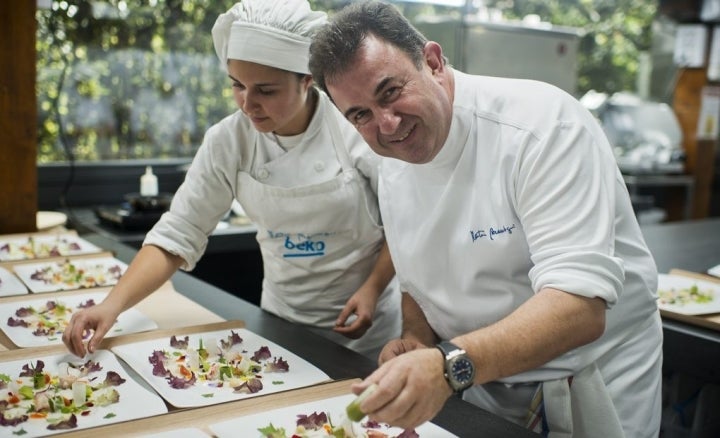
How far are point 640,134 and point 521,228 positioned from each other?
525 cm

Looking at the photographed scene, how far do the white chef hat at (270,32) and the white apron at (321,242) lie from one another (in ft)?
0.93

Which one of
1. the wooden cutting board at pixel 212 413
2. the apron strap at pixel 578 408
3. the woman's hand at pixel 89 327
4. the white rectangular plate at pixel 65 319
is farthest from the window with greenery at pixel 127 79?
the apron strap at pixel 578 408

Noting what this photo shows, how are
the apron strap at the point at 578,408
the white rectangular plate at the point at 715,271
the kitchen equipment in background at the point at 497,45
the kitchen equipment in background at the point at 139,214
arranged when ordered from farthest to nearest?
the kitchen equipment in background at the point at 497,45
the kitchen equipment in background at the point at 139,214
the white rectangular plate at the point at 715,271
the apron strap at the point at 578,408

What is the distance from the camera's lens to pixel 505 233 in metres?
1.44

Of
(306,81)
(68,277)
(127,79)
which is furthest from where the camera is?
(127,79)

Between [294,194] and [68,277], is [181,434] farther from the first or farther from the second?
[68,277]

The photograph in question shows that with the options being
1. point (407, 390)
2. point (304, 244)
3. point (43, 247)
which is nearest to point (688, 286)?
point (304, 244)

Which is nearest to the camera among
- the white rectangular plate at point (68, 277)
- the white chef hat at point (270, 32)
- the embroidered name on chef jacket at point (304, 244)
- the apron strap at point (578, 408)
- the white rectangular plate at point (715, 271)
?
the apron strap at point (578, 408)

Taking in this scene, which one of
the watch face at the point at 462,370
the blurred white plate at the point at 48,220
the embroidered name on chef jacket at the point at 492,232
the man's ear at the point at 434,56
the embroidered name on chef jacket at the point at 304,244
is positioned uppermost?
the man's ear at the point at 434,56

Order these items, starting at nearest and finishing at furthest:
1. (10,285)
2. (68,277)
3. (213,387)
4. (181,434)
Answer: (181,434) < (213,387) < (10,285) < (68,277)

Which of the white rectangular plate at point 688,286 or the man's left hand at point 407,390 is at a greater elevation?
the man's left hand at point 407,390

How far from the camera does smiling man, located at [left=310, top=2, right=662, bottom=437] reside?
121 centimetres

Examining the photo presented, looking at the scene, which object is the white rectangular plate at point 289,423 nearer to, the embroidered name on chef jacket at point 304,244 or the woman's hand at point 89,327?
the woman's hand at point 89,327

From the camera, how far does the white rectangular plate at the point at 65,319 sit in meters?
1.68
